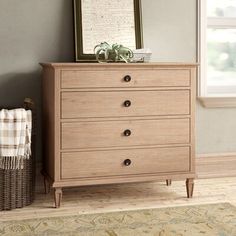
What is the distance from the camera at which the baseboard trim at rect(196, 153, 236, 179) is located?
3.90 meters

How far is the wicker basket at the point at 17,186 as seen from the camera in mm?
3074

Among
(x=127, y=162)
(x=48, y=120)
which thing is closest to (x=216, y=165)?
(x=127, y=162)

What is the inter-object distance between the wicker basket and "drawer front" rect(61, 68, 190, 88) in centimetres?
34

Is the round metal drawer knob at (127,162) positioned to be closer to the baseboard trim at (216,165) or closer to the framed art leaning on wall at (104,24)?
the framed art leaning on wall at (104,24)

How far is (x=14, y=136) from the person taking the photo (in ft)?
9.82

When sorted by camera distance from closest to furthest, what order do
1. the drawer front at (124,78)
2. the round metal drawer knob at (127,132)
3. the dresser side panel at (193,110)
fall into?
1. the drawer front at (124,78)
2. the round metal drawer knob at (127,132)
3. the dresser side panel at (193,110)

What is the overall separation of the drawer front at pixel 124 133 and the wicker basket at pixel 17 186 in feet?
0.89

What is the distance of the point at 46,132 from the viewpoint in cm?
335

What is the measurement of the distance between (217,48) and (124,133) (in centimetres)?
124

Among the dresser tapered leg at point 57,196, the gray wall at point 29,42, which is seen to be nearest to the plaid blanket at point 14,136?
the dresser tapered leg at point 57,196

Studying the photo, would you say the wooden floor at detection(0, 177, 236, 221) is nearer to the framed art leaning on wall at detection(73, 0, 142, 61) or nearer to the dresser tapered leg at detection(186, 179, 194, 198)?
the dresser tapered leg at detection(186, 179, 194, 198)

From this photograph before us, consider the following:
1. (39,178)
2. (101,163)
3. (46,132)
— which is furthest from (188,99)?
(39,178)

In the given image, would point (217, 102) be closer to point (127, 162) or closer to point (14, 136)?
point (127, 162)

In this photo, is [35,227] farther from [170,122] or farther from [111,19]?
[111,19]
